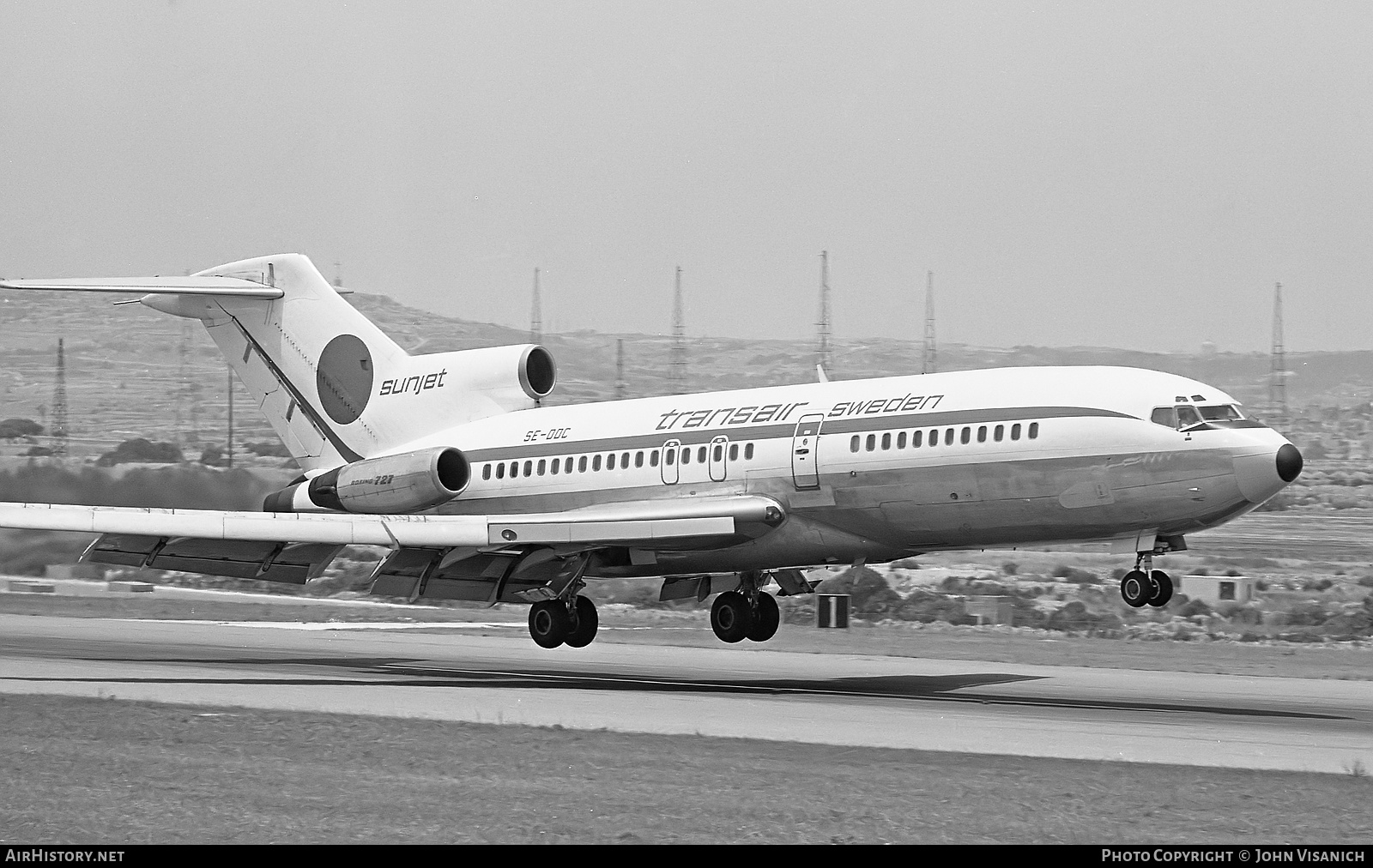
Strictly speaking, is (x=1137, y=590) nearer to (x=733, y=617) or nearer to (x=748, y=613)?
(x=748, y=613)

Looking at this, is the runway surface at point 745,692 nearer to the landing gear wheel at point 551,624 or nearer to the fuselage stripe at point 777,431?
the landing gear wheel at point 551,624

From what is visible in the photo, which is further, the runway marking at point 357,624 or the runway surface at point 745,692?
the runway marking at point 357,624

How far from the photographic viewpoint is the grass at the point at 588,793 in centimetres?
1366

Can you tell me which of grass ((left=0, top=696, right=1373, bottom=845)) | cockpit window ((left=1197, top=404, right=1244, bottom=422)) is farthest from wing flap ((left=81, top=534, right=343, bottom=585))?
cockpit window ((left=1197, top=404, right=1244, bottom=422))

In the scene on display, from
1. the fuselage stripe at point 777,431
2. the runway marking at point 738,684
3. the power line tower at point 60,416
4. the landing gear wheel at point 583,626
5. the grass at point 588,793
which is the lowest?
the runway marking at point 738,684

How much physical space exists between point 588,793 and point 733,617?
56.2 feet

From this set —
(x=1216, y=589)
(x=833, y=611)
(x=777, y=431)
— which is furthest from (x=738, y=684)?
(x=1216, y=589)

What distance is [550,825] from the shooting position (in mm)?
13867

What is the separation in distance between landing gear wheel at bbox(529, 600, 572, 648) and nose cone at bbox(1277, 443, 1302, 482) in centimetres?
1310

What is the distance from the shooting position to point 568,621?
32.1 m

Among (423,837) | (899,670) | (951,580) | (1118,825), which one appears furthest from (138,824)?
(951,580)

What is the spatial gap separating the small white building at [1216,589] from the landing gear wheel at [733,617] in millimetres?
25029

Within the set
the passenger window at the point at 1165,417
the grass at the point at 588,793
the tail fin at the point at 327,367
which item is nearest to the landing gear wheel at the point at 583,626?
the tail fin at the point at 327,367

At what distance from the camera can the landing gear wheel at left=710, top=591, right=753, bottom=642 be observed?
32.6 m
